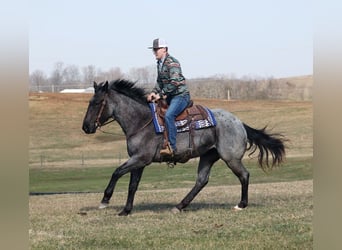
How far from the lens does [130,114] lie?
10898mm

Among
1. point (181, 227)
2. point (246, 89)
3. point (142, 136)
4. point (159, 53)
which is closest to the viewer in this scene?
point (181, 227)

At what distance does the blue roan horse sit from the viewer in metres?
10.6

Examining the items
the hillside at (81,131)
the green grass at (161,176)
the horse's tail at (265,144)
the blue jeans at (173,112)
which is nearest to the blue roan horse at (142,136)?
the blue jeans at (173,112)

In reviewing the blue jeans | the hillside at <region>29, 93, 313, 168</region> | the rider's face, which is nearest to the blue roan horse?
the blue jeans

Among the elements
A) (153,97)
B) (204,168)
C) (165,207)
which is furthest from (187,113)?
(165,207)

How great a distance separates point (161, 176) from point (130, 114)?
2129cm

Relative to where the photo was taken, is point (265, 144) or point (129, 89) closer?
point (129, 89)

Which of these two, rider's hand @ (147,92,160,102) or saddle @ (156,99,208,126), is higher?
rider's hand @ (147,92,160,102)

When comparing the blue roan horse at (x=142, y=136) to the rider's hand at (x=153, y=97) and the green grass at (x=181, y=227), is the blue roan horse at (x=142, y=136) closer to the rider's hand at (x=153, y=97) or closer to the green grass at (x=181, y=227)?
the rider's hand at (x=153, y=97)

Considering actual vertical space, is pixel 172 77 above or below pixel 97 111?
above

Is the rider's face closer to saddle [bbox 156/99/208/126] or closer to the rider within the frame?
the rider

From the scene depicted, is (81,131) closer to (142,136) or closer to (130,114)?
(130,114)
